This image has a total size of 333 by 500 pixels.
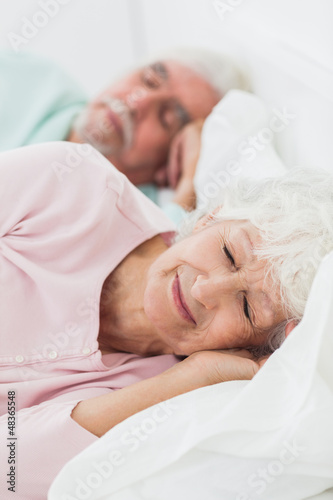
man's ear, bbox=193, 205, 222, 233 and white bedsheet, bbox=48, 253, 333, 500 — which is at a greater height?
man's ear, bbox=193, 205, 222, 233

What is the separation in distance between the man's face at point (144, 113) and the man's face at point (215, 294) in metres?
1.16

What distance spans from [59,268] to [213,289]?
0.43m

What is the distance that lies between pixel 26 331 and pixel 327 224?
705mm

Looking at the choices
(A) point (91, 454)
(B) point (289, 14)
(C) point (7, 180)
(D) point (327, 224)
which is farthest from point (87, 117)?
(A) point (91, 454)

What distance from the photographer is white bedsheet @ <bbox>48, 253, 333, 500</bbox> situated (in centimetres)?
101

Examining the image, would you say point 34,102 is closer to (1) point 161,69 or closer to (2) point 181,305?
(1) point 161,69

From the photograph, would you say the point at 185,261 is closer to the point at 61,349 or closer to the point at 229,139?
the point at 61,349

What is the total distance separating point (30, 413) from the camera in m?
1.21

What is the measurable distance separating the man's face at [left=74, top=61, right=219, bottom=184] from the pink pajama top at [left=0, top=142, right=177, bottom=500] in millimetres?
867

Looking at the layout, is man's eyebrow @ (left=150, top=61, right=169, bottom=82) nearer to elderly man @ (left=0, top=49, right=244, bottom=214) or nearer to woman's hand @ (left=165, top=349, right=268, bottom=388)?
elderly man @ (left=0, top=49, right=244, bottom=214)

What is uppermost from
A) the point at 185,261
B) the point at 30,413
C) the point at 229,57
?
the point at 229,57

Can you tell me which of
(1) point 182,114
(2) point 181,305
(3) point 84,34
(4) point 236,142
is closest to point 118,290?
(2) point 181,305

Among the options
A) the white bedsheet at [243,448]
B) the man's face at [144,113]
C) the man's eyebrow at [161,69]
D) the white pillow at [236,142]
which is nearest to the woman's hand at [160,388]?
the white bedsheet at [243,448]

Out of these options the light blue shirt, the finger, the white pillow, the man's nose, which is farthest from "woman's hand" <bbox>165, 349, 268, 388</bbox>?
the finger
